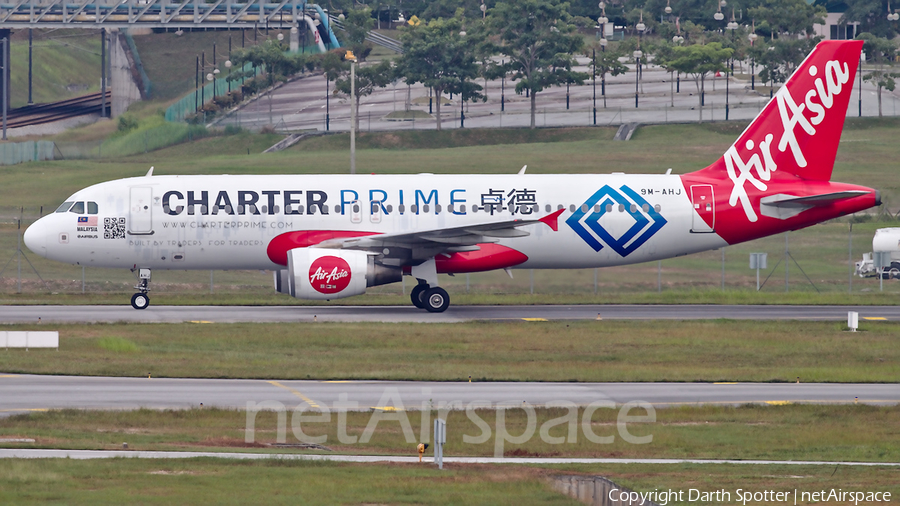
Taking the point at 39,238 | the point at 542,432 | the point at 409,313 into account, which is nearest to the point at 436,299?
the point at 409,313

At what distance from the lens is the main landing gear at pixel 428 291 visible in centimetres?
3941

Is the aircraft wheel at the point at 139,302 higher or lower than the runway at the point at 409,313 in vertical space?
higher

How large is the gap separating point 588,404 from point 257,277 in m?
33.4

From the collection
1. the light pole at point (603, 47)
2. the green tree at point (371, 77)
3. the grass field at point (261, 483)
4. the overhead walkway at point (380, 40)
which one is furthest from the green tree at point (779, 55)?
the grass field at point (261, 483)

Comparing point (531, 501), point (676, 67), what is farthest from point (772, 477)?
point (676, 67)

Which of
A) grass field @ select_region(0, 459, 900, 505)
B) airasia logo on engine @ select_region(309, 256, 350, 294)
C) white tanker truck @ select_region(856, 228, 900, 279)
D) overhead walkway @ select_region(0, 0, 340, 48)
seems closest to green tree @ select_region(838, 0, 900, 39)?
overhead walkway @ select_region(0, 0, 340, 48)

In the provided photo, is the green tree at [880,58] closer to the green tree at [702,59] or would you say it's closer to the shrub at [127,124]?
the green tree at [702,59]

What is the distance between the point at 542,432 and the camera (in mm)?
21016

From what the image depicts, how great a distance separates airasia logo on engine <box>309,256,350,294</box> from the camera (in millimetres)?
37094

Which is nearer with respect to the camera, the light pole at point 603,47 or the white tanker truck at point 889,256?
the white tanker truck at point 889,256

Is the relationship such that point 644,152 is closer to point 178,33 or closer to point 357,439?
point 178,33

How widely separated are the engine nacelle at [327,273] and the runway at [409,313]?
1.20m

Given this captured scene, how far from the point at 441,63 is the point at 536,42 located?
29.2 ft

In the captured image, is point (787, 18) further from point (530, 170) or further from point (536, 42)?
point (530, 170)
